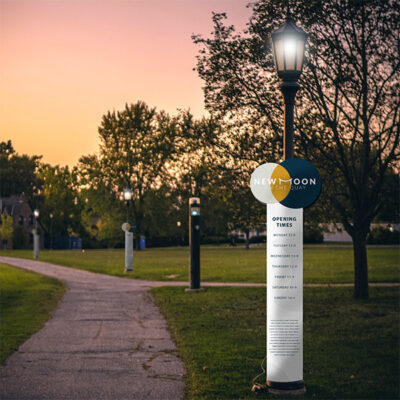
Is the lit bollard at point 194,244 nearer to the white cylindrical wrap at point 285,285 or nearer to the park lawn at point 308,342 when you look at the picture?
the park lawn at point 308,342

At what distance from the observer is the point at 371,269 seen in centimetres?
2945

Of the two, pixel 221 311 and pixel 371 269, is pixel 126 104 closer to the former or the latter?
pixel 371 269

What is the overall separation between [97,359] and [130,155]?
57.0 m

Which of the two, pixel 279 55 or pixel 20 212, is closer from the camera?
pixel 279 55

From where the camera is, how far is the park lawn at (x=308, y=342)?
303 inches

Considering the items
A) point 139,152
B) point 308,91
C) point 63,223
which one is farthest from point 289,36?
point 63,223

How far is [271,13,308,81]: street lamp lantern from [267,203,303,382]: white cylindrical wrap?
1.64m

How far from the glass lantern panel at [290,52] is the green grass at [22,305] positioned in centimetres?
587

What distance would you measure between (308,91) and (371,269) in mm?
15818

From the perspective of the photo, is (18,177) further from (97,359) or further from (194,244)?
(97,359)

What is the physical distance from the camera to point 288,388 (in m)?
7.22

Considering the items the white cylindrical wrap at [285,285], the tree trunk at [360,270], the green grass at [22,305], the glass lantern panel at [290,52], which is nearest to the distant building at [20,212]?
the green grass at [22,305]

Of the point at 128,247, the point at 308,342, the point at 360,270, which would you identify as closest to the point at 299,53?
the point at 308,342

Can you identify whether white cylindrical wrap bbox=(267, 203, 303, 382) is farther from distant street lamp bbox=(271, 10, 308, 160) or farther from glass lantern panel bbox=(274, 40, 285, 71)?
glass lantern panel bbox=(274, 40, 285, 71)
